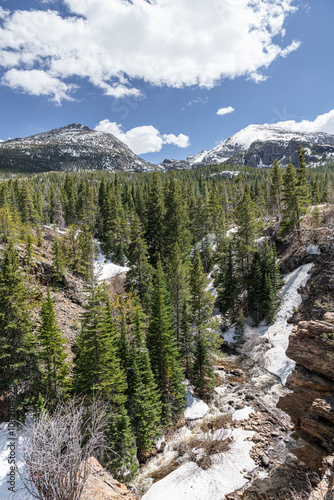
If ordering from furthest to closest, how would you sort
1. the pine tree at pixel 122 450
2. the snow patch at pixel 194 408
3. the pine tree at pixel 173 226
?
the pine tree at pixel 173 226 < the snow patch at pixel 194 408 < the pine tree at pixel 122 450

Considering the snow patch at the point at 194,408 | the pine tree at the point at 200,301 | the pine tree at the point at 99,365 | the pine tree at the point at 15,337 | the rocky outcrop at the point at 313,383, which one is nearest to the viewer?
the rocky outcrop at the point at 313,383

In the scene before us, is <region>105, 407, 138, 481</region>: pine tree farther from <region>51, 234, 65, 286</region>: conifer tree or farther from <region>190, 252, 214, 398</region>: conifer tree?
<region>51, 234, 65, 286</region>: conifer tree

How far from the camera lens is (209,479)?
14031 millimetres

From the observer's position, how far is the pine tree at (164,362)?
66.6 feet

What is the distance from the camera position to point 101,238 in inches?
2345

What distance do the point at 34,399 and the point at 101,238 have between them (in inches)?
1793

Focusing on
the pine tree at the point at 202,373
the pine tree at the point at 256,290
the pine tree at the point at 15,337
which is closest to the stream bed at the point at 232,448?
the pine tree at the point at 202,373

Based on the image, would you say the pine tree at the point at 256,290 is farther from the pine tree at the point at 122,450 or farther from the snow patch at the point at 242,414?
the pine tree at the point at 122,450

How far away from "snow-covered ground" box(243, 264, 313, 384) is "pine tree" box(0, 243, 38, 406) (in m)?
23.3

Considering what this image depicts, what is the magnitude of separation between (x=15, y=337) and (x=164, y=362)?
12.2 m

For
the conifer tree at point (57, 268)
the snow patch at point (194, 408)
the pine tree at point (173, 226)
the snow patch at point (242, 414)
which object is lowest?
the snow patch at point (194, 408)

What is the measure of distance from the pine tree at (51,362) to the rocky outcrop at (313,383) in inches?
593

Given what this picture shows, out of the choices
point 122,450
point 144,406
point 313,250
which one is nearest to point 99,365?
point 144,406

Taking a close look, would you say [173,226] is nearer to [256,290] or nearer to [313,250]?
[256,290]
